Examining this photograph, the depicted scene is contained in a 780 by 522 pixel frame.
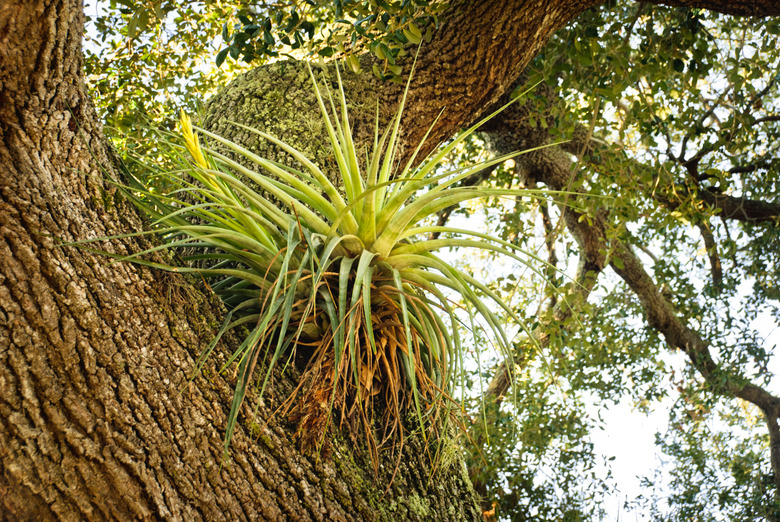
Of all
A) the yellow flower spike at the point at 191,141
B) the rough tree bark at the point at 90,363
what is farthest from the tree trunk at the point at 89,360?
the yellow flower spike at the point at 191,141

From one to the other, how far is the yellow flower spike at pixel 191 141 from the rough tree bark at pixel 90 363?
0.18 m

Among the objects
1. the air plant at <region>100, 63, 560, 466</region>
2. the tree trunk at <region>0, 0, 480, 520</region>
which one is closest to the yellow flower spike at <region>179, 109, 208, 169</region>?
the air plant at <region>100, 63, 560, 466</region>

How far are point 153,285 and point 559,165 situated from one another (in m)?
3.28

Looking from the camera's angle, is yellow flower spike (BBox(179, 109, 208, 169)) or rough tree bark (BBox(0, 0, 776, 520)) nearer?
rough tree bark (BBox(0, 0, 776, 520))

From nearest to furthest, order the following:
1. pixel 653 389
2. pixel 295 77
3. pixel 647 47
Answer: pixel 295 77 < pixel 647 47 < pixel 653 389

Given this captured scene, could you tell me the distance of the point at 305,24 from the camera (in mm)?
1784

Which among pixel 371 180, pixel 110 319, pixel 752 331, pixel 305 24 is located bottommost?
pixel 110 319

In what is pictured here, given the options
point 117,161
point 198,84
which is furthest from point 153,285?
point 198,84

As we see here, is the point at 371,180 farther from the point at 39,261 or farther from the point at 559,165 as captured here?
the point at 559,165

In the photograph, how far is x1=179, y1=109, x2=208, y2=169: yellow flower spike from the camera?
1361 millimetres

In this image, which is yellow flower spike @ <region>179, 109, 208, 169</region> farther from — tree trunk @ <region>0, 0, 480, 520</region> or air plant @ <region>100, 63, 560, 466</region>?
tree trunk @ <region>0, 0, 480, 520</region>

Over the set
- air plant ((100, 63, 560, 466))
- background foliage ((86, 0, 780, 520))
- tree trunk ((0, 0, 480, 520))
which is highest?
background foliage ((86, 0, 780, 520))

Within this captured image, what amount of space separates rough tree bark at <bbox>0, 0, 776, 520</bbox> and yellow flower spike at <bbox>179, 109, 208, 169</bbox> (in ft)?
0.60

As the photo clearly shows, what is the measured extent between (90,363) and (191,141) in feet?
1.89
